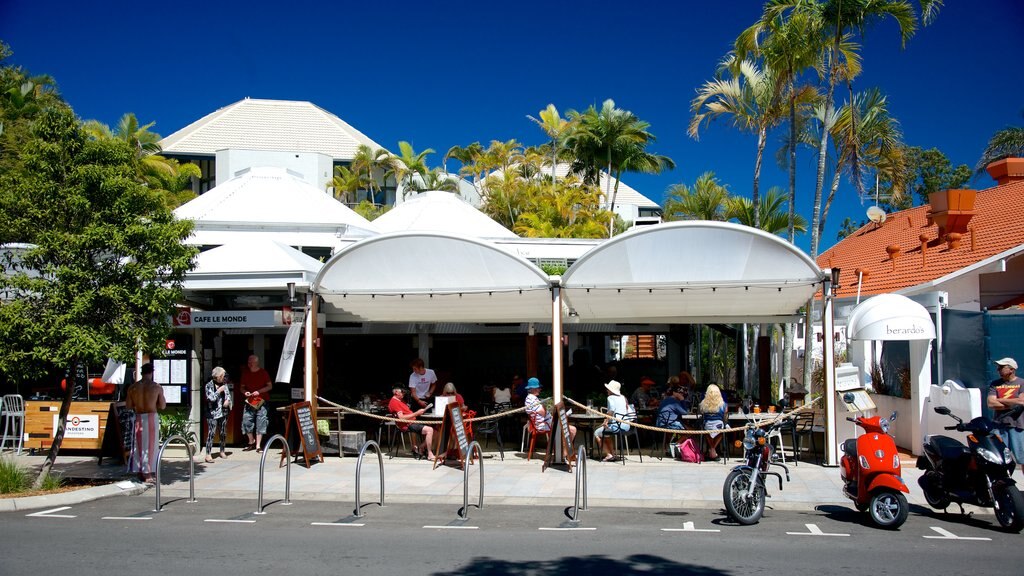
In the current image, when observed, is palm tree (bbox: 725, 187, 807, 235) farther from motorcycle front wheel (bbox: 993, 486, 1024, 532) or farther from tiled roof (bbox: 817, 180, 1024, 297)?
motorcycle front wheel (bbox: 993, 486, 1024, 532)

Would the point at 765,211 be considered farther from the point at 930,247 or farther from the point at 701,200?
the point at 930,247

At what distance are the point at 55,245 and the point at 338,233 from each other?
1187cm

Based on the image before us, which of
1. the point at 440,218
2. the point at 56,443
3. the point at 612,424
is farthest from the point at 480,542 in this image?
the point at 440,218

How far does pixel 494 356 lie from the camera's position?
82.8 feet

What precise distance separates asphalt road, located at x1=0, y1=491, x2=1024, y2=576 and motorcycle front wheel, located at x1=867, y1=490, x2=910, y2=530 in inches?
4.4

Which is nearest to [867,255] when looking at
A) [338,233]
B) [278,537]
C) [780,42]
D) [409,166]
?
[780,42]

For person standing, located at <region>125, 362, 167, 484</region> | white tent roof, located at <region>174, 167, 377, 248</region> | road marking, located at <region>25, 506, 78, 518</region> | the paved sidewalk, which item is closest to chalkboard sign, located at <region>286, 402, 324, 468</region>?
the paved sidewalk

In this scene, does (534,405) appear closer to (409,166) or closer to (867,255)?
(867,255)

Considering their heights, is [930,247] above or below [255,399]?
above

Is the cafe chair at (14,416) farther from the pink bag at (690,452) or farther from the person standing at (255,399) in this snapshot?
the pink bag at (690,452)

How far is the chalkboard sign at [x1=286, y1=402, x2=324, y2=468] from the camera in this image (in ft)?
45.6

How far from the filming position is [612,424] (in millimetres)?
14164

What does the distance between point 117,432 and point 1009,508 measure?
41.5ft

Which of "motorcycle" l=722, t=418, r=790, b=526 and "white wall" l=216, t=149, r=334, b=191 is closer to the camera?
"motorcycle" l=722, t=418, r=790, b=526
